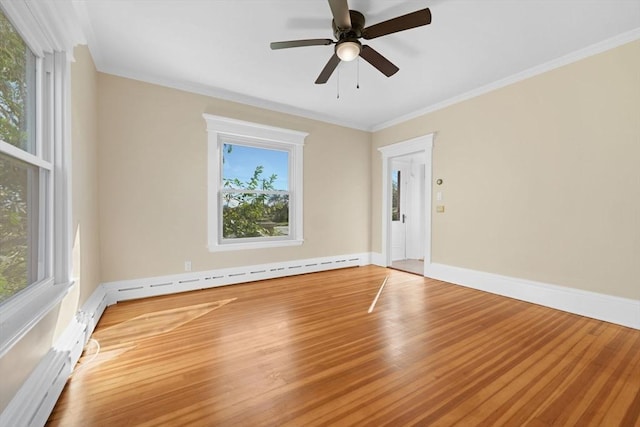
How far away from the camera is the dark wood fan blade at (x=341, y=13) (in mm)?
1789

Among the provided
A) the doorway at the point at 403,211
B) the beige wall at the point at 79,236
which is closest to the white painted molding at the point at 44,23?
the beige wall at the point at 79,236

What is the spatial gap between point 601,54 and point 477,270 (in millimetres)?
2650

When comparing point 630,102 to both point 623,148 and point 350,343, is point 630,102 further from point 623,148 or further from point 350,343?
point 350,343

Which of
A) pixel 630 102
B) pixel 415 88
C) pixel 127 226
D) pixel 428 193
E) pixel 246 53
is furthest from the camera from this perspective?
pixel 428 193

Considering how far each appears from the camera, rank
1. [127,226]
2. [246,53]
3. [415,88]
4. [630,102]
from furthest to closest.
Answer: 1. [415,88]
2. [127,226]
3. [246,53]
4. [630,102]

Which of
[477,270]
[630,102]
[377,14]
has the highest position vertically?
[377,14]

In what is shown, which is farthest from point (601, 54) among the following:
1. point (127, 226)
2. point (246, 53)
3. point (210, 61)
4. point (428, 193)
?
point (127, 226)

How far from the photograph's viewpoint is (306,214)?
459 centimetres

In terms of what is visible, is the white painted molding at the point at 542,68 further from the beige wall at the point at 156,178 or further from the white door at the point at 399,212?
the beige wall at the point at 156,178

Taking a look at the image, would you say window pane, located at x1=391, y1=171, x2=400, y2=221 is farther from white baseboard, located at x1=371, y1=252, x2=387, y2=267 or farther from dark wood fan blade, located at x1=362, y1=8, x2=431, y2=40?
dark wood fan blade, located at x1=362, y1=8, x2=431, y2=40

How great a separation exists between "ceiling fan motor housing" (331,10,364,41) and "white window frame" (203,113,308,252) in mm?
2145

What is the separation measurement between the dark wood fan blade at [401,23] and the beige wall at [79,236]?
91.0 inches

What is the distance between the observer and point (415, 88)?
3619 millimetres

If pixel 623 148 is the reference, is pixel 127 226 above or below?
below
